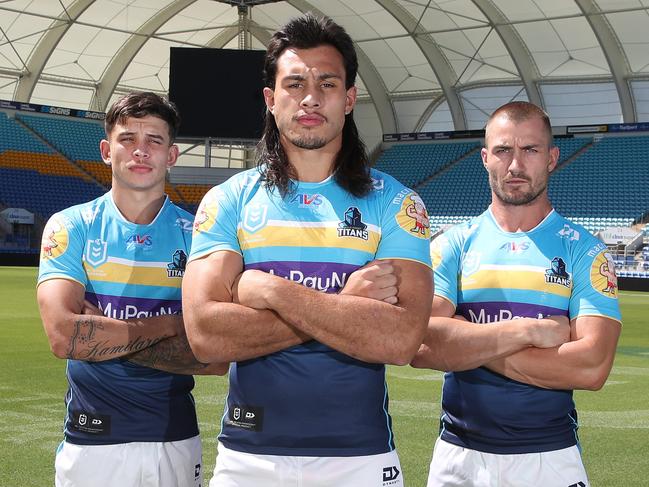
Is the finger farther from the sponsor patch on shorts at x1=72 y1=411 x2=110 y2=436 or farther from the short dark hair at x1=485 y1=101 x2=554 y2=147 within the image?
the sponsor patch on shorts at x1=72 y1=411 x2=110 y2=436

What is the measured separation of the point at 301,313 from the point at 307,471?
54cm

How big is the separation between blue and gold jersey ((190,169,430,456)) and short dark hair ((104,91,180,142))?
73 centimetres

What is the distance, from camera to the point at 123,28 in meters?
38.8

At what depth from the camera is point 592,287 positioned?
3693 millimetres

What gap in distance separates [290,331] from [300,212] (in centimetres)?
45

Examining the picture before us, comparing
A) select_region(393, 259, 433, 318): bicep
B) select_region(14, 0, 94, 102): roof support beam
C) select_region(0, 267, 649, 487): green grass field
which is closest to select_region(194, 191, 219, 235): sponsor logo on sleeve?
select_region(393, 259, 433, 318): bicep

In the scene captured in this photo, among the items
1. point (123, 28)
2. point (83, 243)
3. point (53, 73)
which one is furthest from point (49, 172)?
point (83, 243)

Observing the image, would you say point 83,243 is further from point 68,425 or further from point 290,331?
point 290,331

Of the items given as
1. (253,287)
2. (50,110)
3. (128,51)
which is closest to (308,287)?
(253,287)

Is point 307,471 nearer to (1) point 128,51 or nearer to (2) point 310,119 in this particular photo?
(2) point 310,119

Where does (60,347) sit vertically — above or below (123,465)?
above

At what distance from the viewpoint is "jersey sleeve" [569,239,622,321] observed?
3.68 meters

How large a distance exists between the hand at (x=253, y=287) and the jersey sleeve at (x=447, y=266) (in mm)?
971

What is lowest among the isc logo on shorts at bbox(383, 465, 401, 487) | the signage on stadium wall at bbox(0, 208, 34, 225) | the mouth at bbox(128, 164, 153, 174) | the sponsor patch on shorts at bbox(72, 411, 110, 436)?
the isc logo on shorts at bbox(383, 465, 401, 487)
